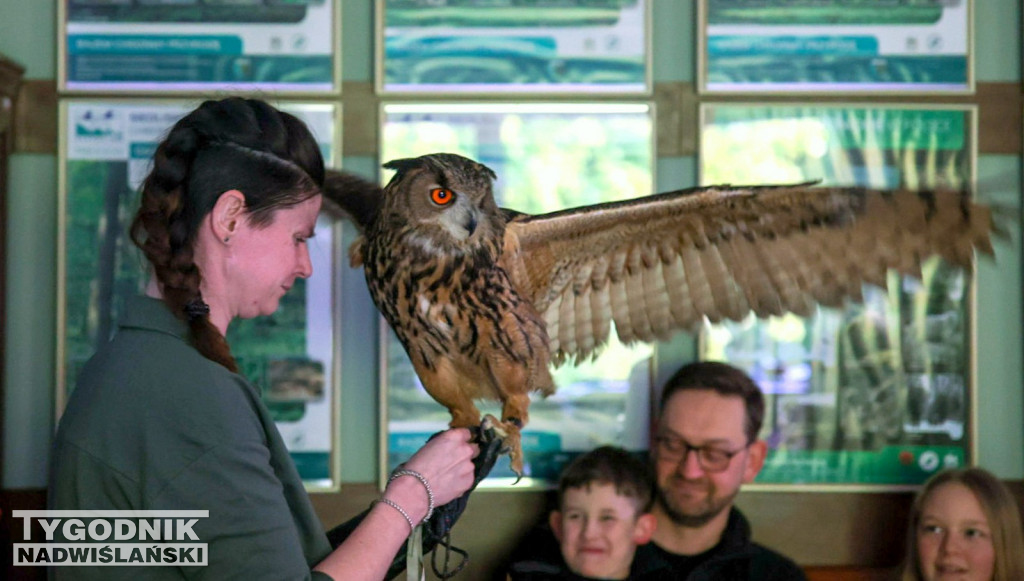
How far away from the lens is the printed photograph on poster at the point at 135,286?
7.51 ft

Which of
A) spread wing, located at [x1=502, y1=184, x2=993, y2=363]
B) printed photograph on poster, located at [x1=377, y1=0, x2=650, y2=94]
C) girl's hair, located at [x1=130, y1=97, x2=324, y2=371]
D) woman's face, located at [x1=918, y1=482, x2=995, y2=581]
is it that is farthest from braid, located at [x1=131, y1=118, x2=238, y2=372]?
woman's face, located at [x1=918, y1=482, x2=995, y2=581]

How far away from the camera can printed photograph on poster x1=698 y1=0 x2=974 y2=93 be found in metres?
2.32

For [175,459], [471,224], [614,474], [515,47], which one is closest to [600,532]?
[614,474]

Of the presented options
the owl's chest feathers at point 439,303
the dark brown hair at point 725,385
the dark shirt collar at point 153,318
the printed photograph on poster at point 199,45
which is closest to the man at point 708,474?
the dark brown hair at point 725,385

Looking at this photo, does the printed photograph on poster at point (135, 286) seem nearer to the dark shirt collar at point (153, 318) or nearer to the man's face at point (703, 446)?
the man's face at point (703, 446)

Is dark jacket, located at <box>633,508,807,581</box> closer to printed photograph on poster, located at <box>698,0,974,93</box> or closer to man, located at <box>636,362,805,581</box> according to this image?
man, located at <box>636,362,805,581</box>

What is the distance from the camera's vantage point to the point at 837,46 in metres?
2.34

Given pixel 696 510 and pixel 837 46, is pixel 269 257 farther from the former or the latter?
pixel 837 46

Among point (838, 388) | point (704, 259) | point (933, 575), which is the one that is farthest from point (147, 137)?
point (933, 575)

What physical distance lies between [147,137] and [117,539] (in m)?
1.59

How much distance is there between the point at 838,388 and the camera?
2.34 m

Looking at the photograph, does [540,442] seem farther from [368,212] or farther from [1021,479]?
[1021,479]

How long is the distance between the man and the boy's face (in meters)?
0.11

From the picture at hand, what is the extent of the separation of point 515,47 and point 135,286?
114cm
